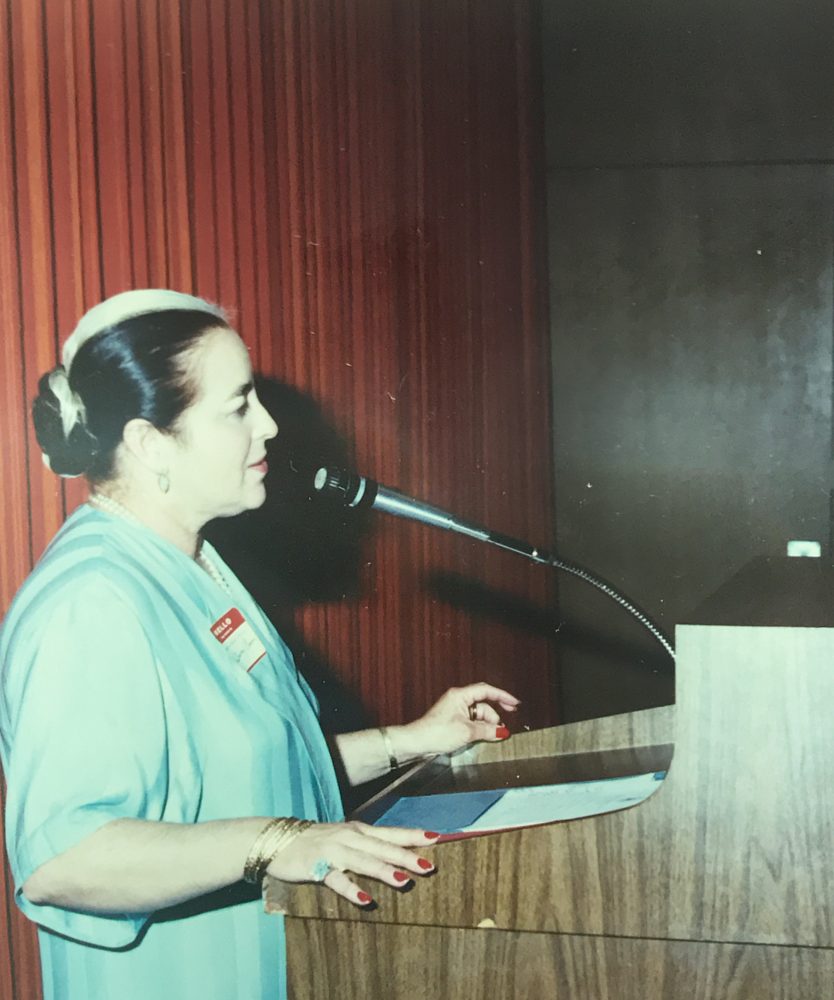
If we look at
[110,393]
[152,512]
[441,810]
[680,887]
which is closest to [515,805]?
[441,810]

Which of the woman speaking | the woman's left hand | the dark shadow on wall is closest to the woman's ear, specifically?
the woman speaking

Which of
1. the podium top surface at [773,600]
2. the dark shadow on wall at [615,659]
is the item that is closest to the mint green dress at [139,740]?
the podium top surface at [773,600]

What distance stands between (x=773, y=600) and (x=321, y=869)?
0.56 metres

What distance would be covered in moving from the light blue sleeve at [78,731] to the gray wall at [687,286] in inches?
104

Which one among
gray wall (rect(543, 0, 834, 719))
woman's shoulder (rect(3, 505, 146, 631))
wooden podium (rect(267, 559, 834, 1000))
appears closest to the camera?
wooden podium (rect(267, 559, 834, 1000))

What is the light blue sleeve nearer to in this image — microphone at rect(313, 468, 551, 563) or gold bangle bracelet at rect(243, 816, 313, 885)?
gold bangle bracelet at rect(243, 816, 313, 885)

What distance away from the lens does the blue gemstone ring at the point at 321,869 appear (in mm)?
927

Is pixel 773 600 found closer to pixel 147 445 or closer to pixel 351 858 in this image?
pixel 351 858

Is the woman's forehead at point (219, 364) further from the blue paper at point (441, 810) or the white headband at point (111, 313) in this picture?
the blue paper at point (441, 810)

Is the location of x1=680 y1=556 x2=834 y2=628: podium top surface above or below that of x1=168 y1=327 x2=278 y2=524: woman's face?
below

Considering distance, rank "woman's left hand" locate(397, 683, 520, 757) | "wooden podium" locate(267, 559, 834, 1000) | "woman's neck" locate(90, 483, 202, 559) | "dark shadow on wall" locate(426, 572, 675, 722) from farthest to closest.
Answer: "dark shadow on wall" locate(426, 572, 675, 722)
"woman's left hand" locate(397, 683, 520, 757)
"woman's neck" locate(90, 483, 202, 559)
"wooden podium" locate(267, 559, 834, 1000)

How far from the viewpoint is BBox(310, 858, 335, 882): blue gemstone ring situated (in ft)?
3.04

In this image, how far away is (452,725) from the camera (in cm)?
141

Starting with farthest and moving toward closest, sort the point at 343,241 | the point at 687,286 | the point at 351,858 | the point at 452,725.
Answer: the point at 687,286
the point at 343,241
the point at 452,725
the point at 351,858
